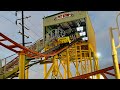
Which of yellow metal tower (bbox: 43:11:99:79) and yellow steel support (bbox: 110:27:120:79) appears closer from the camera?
yellow steel support (bbox: 110:27:120:79)

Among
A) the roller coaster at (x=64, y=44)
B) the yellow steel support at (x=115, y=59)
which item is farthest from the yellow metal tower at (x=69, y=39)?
the yellow steel support at (x=115, y=59)

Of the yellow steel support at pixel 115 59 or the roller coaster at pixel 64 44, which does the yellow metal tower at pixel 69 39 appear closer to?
the roller coaster at pixel 64 44

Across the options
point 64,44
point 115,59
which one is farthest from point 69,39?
point 115,59

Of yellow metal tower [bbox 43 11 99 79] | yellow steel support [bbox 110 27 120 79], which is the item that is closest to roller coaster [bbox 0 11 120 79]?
yellow metal tower [bbox 43 11 99 79]

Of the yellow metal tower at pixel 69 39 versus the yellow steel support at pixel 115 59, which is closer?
the yellow steel support at pixel 115 59

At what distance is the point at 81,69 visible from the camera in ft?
81.0

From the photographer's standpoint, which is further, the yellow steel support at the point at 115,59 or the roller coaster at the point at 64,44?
the roller coaster at the point at 64,44

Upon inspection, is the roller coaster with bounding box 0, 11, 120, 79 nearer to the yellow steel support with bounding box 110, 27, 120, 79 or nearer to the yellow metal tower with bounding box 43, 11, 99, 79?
the yellow metal tower with bounding box 43, 11, 99, 79

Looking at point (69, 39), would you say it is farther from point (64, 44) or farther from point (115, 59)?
point (115, 59)

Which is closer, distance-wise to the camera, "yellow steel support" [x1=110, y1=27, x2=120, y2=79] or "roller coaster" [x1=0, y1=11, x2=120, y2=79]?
"yellow steel support" [x1=110, y1=27, x2=120, y2=79]

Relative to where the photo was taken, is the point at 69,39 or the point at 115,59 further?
the point at 69,39
